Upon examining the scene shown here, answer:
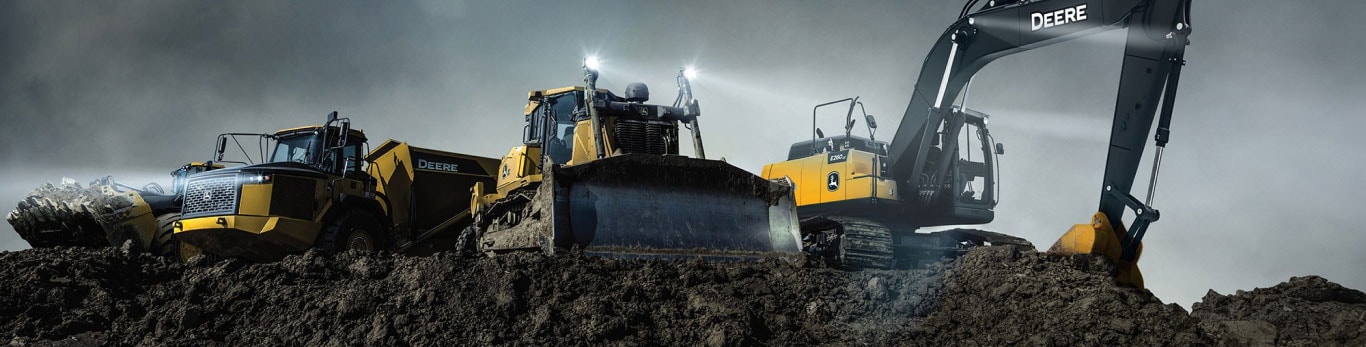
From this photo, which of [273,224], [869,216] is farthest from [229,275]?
[869,216]

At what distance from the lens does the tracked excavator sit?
8781 mm

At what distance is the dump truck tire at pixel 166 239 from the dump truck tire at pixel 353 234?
154 cm

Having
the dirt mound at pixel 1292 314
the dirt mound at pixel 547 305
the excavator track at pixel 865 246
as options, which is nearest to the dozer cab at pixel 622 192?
the excavator track at pixel 865 246

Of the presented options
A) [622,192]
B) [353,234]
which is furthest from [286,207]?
[622,192]

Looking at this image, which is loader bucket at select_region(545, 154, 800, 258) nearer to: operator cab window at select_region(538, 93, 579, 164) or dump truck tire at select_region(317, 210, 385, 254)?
operator cab window at select_region(538, 93, 579, 164)

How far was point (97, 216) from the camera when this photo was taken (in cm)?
1107

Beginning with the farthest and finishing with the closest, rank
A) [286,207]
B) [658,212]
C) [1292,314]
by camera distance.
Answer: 1. [286,207]
2. [658,212]
3. [1292,314]

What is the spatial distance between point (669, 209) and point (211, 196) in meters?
5.48

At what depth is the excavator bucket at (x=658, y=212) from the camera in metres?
8.41

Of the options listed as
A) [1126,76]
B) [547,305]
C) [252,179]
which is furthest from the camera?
[252,179]

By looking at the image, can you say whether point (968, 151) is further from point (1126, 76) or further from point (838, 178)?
point (1126, 76)

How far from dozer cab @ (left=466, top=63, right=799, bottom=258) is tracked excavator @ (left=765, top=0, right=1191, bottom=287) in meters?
1.39

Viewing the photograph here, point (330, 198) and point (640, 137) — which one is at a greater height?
point (640, 137)

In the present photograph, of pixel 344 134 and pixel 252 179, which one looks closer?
pixel 252 179
